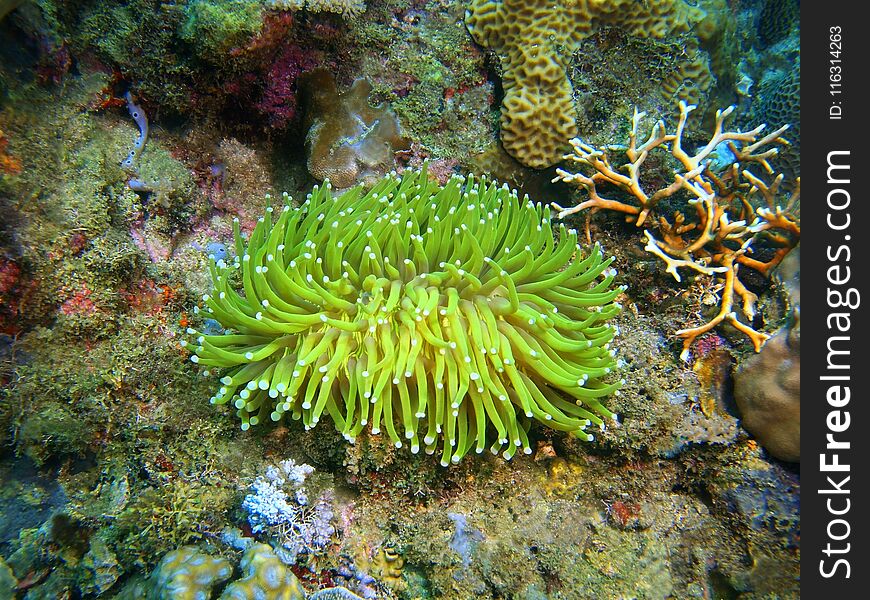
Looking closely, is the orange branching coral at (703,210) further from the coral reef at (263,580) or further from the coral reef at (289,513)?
the coral reef at (263,580)

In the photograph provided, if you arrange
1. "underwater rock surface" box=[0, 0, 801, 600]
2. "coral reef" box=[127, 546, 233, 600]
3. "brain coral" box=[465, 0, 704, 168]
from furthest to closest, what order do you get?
"brain coral" box=[465, 0, 704, 168]
"underwater rock surface" box=[0, 0, 801, 600]
"coral reef" box=[127, 546, 233, 600]

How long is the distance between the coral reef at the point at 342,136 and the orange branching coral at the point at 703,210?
5.66 feet

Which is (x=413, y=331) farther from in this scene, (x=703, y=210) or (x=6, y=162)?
(x=6, y=162)

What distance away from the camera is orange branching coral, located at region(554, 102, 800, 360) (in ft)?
12.7

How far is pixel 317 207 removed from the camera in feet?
12.1

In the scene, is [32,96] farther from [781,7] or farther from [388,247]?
[781,7]

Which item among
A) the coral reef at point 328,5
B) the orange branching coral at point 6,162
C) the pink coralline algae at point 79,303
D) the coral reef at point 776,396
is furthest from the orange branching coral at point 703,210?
the orange branching coral at point 6,162

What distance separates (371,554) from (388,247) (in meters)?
2.09

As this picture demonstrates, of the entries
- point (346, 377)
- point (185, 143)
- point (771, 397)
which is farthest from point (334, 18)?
point (771, 397)

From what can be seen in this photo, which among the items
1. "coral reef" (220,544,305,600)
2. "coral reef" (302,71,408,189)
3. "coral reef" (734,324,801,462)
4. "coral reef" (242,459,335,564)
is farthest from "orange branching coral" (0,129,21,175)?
"coral reef" (734,324,801,462)

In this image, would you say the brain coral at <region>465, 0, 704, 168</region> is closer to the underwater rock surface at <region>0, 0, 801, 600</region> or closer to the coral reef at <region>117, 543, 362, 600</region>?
the underwater rock surface at <region>0, 0, 801, 600</region>

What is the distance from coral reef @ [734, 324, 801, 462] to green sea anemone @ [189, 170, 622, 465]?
43.2 inches

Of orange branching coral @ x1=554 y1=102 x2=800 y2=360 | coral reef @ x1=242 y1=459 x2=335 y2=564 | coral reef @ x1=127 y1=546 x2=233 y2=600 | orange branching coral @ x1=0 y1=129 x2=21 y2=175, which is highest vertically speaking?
orange branching coral @ x1=554 y1=102 x2=800 y2=360

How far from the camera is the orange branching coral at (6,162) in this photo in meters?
3.27
